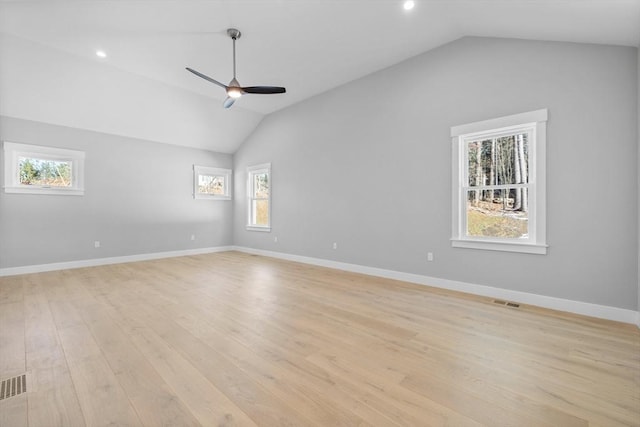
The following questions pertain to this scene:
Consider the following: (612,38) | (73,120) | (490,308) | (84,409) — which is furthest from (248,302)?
(73,120)

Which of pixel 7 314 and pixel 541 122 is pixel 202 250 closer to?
pixel 7 314

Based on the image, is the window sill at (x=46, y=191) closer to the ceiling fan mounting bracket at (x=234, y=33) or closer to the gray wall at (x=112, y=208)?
the gray wall at (x=112, y=208)

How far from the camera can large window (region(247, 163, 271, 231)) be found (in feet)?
22.5

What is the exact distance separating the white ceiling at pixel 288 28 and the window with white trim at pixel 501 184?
A: 100 centimetres

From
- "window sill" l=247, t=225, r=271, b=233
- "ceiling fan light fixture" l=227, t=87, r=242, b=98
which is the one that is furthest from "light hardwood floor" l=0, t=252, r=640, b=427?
"window sill" l=247, t=225, r=271, b=233

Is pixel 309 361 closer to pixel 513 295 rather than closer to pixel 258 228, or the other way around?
→ pixel 513 295

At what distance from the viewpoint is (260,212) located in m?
7.26

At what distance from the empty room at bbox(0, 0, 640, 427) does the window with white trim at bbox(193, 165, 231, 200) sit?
97 cm

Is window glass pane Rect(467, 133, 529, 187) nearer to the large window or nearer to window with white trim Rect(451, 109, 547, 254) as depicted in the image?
window with white trim Rect(451, 109, 547, 254)

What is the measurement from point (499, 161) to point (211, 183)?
6633 millimetres

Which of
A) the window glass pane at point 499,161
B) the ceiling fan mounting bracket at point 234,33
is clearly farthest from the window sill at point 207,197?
the window glass pane at point 499,161

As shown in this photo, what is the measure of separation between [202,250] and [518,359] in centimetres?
691

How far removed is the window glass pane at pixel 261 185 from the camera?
23.1 ft

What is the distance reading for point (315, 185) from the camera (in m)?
5.67
